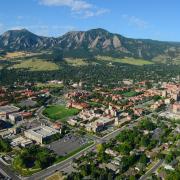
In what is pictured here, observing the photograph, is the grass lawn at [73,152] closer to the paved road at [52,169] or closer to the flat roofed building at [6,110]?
the paved road at [52,169]

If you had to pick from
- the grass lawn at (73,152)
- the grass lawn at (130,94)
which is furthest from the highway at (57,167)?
the grass lawn at (130,94)

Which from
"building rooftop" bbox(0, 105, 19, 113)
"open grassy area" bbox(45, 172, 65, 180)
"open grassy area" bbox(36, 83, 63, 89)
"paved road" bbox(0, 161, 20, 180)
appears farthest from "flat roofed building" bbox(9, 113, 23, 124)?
"open grassy area" bbox(36, 83, 63, 89)

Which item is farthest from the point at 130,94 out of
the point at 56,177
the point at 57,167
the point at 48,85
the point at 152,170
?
the point at 56,177

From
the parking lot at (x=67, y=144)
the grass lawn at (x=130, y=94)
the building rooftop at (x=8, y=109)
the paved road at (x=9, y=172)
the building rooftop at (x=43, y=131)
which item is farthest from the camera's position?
the grass lawn at (x=130, y=94)

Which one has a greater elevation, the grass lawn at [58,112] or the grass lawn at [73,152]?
the grass lawn at [58,112]

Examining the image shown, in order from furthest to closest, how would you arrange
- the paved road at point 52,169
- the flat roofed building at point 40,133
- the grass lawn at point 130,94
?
the grass lawn at point 130,94 < the flat roofed building at point 40,133 < the paved road at point 52,169

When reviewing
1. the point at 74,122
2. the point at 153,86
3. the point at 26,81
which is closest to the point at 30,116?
the point at 74,122

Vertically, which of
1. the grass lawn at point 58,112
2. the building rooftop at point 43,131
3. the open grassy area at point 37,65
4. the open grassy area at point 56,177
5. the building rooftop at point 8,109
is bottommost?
the open grassy area at point 56,177

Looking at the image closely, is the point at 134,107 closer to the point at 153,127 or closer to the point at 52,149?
the point at 153,127

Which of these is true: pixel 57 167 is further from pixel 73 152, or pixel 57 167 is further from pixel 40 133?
pixel 40 133
